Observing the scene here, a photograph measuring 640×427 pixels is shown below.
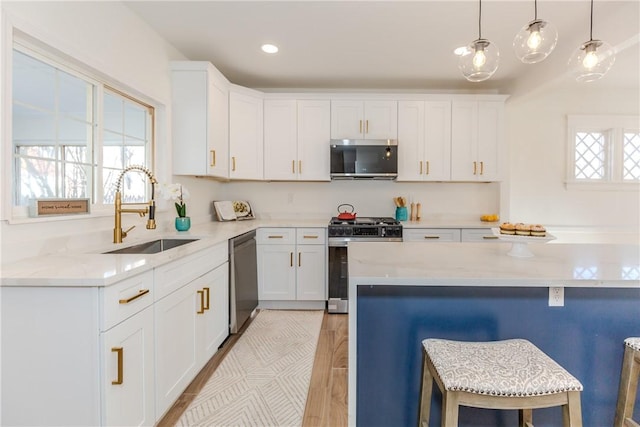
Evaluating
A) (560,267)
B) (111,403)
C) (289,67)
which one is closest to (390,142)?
(289,67)

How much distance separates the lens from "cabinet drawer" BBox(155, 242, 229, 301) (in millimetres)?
1648

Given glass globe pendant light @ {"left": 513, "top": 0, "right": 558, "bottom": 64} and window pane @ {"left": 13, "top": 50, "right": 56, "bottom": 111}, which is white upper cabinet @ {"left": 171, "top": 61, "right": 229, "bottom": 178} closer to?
window pane @ {"left": 13, "top": 50, "right": 56, "bottom": 111}

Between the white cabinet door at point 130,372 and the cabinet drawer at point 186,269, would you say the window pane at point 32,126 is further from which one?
the white cabinet door at point 130,372

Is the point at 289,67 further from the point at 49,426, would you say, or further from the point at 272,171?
the point at 49,426

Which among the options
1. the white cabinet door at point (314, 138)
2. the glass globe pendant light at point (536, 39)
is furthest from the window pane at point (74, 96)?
the glass globe pendant light at point (536, 39)

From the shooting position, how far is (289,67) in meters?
3.40

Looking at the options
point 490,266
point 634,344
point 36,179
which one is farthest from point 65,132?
point 634,344

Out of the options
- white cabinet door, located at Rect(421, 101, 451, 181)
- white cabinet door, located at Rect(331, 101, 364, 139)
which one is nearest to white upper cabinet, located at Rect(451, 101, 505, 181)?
white cabinet door, located at Rect(421, 101, 451, 181)

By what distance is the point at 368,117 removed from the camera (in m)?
3.71

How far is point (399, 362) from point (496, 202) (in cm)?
320

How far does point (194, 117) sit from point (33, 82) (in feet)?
4.39

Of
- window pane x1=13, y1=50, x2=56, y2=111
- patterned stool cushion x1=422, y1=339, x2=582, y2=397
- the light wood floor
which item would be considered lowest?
A: the light wood floor

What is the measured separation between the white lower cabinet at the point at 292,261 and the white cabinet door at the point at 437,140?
1.46 metres

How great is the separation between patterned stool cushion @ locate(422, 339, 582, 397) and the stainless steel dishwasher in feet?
6.14
